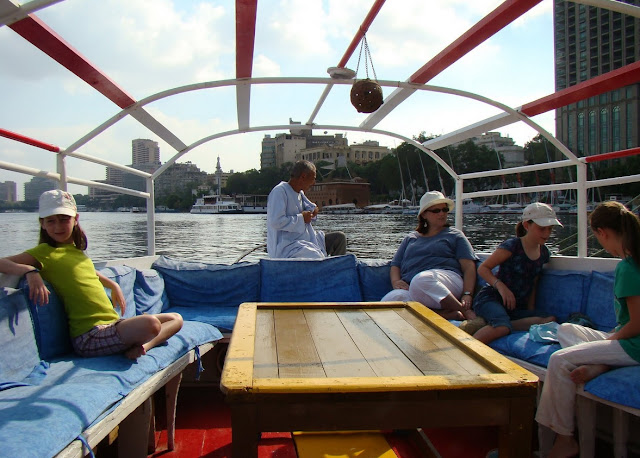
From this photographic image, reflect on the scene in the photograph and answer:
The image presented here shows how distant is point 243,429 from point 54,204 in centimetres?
153

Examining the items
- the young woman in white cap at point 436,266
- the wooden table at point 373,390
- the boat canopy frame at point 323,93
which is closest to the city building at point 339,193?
the boat canopy frame at point 323,93

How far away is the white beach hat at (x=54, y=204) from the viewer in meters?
2.34

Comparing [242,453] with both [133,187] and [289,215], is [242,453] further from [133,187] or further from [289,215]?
[133,187]

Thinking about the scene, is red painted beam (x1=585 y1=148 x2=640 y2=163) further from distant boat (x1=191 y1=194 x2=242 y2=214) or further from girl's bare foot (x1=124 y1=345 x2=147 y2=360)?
distant boat (x1=191 y1=194 x2=242 y2=214)

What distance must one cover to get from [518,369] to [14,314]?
6.34ft

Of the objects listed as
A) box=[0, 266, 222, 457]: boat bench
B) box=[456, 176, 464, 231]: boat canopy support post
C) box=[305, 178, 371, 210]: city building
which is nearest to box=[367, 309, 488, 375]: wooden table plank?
box=[0, 266, 222, 457]: boat bench

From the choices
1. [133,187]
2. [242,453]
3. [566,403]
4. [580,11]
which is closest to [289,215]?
[133,187]

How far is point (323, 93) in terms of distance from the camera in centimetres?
407

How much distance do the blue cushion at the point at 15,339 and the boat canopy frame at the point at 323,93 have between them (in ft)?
2.35

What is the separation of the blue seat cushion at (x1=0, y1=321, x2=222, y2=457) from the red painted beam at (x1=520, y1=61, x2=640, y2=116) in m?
2.94

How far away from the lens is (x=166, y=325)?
8.36 feet

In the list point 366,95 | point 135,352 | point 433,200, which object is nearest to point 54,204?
point 135,352

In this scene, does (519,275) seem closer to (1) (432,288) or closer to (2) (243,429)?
(1) (432,288)

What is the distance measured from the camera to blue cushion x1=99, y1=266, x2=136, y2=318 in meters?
3.09
